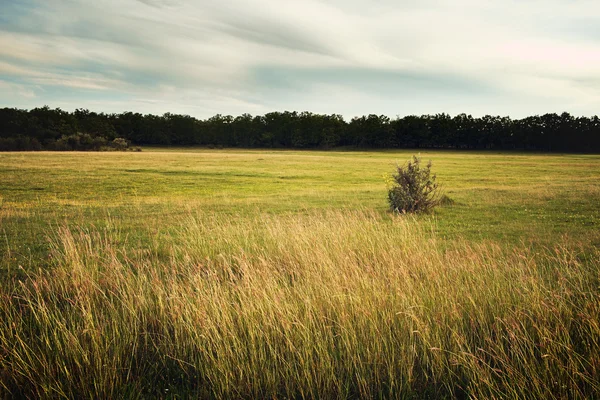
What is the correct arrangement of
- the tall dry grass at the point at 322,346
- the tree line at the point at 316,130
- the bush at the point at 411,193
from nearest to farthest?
1. the tall dry grass at the point at 322,346
2. the bush at the point at 411,193
3. the tree line at the point at 316,130

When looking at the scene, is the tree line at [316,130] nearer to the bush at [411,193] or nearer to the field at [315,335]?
the bush at [411,193]

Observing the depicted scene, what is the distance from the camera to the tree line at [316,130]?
125812 millimetres

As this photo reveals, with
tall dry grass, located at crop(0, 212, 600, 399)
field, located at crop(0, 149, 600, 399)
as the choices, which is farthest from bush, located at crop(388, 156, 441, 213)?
tall dry grass, located at crop(0, 212, 600, 399)

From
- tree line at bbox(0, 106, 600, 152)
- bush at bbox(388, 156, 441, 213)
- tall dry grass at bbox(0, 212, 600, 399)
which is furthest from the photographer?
tree line at bbox(0, 106, 600, 152)

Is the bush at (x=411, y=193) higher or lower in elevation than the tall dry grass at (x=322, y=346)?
higher

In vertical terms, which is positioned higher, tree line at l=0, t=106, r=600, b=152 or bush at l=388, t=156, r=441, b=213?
tree line at l=0, t=106, r=600, b=152

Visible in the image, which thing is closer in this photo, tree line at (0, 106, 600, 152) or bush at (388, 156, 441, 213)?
bush at (388, 156, 441, 213)

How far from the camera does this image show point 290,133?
549 feet

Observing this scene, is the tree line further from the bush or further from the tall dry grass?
the tall dry grass

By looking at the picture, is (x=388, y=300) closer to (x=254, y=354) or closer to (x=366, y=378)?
(x=366, y=378)

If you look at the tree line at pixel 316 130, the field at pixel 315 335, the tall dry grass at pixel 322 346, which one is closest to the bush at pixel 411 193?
the field at pixel 315 335

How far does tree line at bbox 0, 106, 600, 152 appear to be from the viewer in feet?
413

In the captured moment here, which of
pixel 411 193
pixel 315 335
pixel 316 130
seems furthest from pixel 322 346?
pixel 316 130

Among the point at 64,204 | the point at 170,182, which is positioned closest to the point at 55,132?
the point at 170,182
